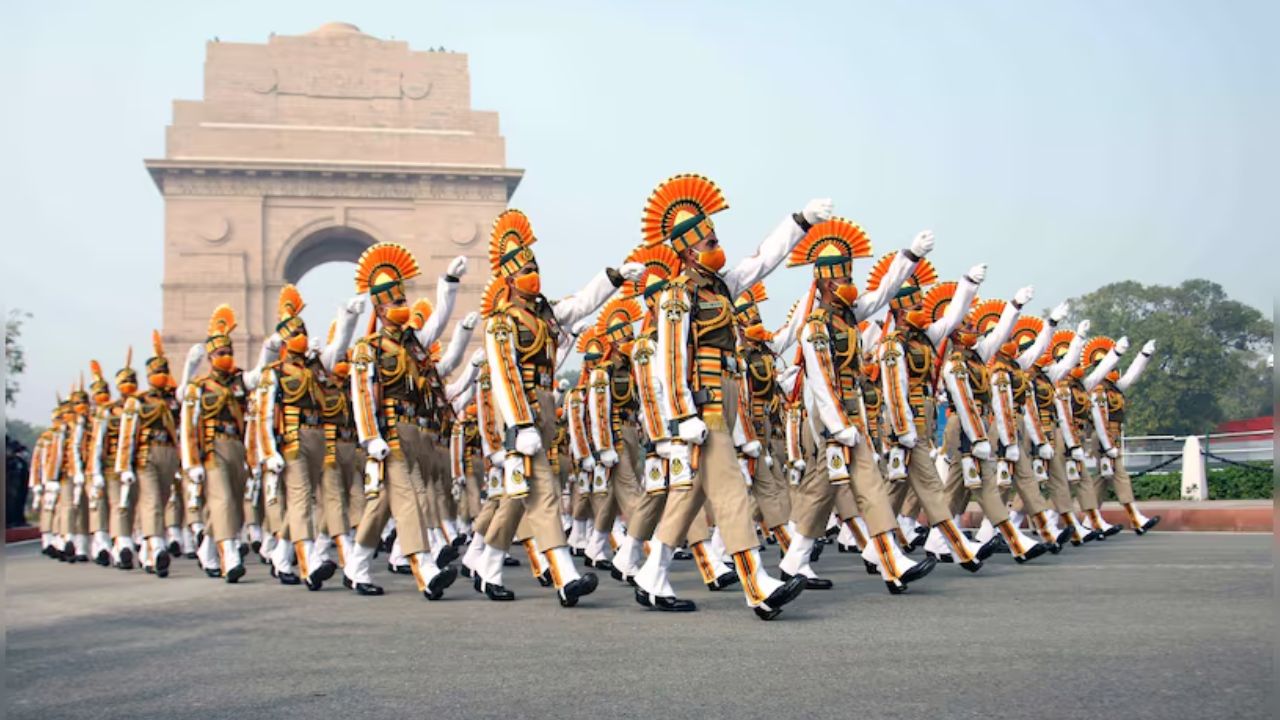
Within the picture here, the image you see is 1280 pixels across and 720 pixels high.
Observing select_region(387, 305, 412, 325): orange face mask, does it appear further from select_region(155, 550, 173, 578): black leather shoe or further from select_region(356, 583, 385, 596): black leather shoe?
select_region(155, 550, 173, 578): black leather shoe

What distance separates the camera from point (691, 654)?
19.4 ft

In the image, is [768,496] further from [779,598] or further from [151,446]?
[151,446]

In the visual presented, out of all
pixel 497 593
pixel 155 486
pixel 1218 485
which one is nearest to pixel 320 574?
pixel 497 593

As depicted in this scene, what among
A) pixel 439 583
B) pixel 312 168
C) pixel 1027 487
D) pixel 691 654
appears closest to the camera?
pixel 691 654

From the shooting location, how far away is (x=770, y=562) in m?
13.0

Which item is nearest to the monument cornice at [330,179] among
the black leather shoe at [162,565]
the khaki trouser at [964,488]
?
the black leather shoe at [162,565]

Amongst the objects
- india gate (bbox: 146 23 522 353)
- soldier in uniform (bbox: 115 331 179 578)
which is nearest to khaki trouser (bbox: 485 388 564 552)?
soldier in uniform (bbox: 115 331 179 578)

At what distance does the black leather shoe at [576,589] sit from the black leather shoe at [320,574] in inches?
113

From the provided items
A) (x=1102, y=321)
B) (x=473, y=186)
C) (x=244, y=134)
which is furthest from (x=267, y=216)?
(x=1102, y=321)

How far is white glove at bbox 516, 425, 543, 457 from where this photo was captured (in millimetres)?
8172

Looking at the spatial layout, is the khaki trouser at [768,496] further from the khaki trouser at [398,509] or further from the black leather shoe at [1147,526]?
the black leather shoe at [1147,526]

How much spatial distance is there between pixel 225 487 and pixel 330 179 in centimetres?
3292

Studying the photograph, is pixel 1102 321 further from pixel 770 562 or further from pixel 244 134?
pixel 770 562

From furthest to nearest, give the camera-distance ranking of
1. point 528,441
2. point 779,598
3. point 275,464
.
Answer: point 275,464, point 528,441, point 779,598
